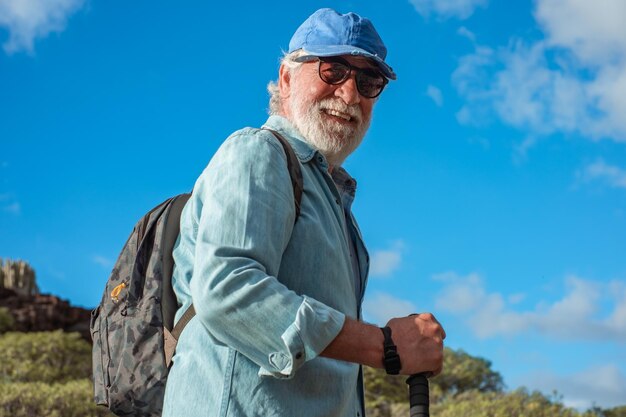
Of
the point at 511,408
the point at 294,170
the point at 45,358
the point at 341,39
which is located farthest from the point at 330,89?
the point at 45,358

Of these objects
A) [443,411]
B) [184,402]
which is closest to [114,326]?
[184,402]

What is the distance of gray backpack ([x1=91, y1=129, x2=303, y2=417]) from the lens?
251cm

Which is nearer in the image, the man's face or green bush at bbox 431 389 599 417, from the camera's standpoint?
the man's face

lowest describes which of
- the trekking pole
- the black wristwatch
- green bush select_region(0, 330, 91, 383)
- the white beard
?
the trekking pole

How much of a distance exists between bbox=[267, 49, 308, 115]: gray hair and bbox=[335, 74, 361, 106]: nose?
16 cm

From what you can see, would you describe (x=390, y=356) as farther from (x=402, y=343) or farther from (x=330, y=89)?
(x=330, y=89)

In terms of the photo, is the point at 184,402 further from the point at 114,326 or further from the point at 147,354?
the point at 114,326

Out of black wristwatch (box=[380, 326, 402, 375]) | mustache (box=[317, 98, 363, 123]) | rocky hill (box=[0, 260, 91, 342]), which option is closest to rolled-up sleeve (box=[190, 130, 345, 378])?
black wristwatch (box=[380, 326, 402, 375])

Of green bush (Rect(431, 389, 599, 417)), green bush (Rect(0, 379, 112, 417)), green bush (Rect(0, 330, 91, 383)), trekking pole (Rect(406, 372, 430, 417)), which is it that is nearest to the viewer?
trekking pole (Rect(406, 372, 430, 417))

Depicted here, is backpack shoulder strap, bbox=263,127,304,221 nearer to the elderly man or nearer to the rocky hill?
the elderly man

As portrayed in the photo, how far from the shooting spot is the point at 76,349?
15.9 m

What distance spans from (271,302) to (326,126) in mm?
721

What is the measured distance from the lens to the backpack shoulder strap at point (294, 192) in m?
2.42

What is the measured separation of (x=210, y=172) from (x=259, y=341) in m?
0.50
